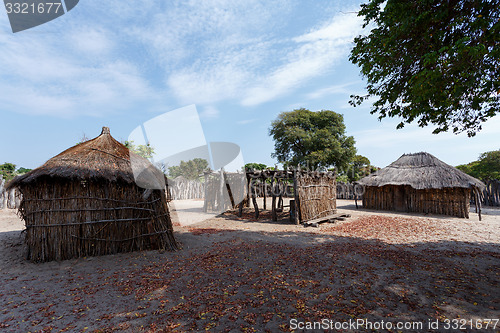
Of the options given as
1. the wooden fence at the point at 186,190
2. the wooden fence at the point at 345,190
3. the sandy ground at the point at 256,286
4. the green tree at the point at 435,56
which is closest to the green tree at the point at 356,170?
the wooden fence at the point at 345,190

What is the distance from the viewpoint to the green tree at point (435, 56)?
15.5ft

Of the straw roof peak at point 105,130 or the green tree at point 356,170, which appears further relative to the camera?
the green tree at point 356,170

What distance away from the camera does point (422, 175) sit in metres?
16.0

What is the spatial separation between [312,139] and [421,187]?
55.0 feet

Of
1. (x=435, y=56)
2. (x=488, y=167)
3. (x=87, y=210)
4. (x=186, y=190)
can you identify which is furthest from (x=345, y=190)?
(x=87, y=210)

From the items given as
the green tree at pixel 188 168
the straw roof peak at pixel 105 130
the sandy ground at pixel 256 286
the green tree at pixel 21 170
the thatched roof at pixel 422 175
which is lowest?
the sandy ground at pixel 256 286

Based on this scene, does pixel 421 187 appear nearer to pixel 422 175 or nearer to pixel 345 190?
pixel 422 175

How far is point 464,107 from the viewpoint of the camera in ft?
21.2

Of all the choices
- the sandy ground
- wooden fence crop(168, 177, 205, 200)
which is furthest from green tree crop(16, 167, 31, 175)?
the sandy ground

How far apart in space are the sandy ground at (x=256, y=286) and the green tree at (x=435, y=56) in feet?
12.6

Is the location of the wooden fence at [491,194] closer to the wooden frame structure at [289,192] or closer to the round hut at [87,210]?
the wooden frame structure at [289,192]

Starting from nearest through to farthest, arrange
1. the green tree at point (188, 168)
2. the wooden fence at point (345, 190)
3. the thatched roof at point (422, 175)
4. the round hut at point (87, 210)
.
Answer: the round hut at point (87, 210), the thatched roof at point (422, 175), the wooden fence at point (345, 190), the green tree at point (188, 168)

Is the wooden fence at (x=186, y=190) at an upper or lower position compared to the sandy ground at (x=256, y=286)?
upper

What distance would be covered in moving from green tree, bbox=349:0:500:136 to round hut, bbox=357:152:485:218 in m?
10.2
